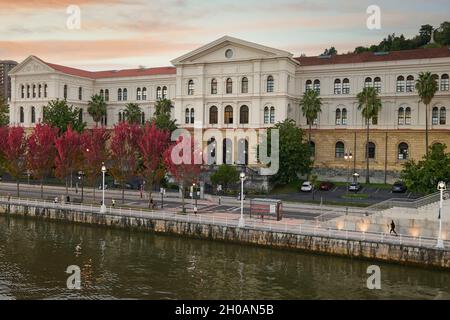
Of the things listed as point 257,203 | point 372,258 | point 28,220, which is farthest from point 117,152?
point 372,258

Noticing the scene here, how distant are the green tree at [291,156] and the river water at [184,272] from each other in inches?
962

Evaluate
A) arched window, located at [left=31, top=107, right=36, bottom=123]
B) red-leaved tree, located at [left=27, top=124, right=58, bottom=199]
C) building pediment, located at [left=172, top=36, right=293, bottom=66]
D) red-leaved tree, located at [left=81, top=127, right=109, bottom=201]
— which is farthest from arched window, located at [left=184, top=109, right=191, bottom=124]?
arched window, located at [left=31, top=107, right=36, bottom=123]

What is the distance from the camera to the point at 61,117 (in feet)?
280

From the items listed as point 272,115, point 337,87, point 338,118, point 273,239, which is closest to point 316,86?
point 337,87

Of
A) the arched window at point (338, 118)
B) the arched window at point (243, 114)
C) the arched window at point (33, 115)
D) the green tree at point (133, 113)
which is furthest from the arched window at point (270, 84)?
the arched window at point (33, 115)

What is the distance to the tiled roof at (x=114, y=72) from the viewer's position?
9462 cm

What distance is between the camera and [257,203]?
46500 millimetres

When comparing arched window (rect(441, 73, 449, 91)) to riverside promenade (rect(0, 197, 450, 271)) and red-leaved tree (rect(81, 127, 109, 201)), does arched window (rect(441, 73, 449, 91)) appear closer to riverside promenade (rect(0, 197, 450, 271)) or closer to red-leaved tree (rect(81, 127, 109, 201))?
riverside promenade (rect(0, 197, 450, 271))

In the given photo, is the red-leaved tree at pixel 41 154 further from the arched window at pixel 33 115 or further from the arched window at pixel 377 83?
the arched window at pixel 377 83

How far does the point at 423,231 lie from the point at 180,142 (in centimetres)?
2773

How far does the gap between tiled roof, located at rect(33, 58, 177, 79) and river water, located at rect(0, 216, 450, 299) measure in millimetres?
54702

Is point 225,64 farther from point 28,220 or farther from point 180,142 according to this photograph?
point 28,220

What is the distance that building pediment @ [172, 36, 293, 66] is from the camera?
74.8m

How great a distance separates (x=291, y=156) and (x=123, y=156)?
2149cm
